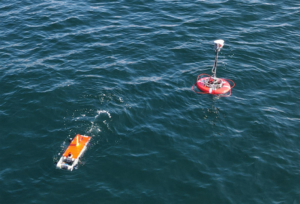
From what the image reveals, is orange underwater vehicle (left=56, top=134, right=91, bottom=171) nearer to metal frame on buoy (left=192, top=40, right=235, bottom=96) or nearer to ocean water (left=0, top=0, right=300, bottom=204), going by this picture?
ocean water (left=0, top=0, right=300, bottom=204)

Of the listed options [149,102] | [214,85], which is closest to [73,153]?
[149,102]

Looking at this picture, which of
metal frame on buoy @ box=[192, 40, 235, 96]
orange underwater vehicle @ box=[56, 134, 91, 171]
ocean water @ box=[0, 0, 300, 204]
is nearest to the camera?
ocean water @ box=[0, 0, 300, 204]

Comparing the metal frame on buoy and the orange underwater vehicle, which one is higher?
the metal frame on buoy

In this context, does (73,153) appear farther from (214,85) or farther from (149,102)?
(214,85)

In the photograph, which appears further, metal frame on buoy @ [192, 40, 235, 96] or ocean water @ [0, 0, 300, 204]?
metal frame on buoy @ [192, 40, 235, 96]

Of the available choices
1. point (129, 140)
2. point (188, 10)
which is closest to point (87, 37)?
point (188, 10)

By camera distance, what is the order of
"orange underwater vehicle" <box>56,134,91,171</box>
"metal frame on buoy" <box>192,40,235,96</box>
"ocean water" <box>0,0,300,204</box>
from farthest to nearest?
"metal frame on buoy" <box>192,40,235,96</box>, "orange underwater vehicle" <box>56,134,91,171</box>, "ocean water" <box>0,0,300,204</box>

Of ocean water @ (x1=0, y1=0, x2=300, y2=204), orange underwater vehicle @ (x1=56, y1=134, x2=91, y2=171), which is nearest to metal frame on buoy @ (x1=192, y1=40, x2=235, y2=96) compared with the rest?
ocean water @ (x1=0, y1=0, x2=300, y2=204)
